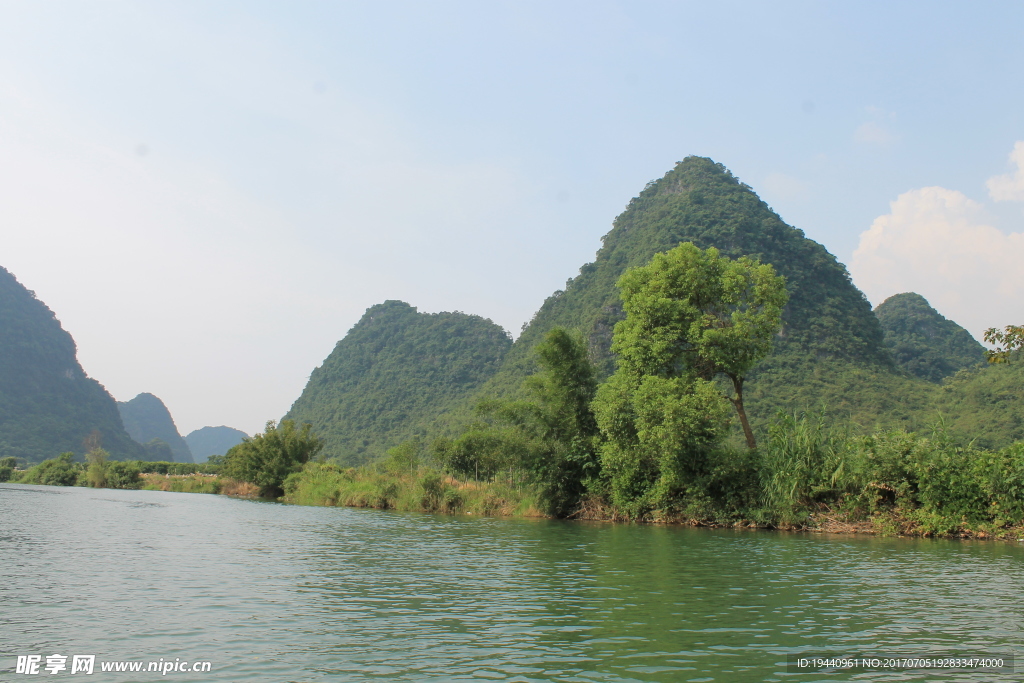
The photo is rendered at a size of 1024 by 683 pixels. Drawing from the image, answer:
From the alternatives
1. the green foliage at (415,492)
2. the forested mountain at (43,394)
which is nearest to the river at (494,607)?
the green foliage at (415,492)

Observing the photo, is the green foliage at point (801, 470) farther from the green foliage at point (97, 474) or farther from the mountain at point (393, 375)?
the mountain at point (393, 375)

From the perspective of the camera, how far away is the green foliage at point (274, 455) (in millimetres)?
49656

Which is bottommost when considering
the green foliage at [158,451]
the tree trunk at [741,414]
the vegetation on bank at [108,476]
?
the vegetation on bank at [108,476]

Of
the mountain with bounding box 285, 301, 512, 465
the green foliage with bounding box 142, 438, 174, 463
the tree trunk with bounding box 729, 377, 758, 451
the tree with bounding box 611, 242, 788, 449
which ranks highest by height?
the mountain with bounding box 285, 301, 512, 465

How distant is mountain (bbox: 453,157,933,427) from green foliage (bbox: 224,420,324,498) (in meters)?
28.2

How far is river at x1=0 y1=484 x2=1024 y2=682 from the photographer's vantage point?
278 inches

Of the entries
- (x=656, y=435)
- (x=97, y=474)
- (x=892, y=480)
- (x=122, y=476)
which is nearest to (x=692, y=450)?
(x=656, y=435)

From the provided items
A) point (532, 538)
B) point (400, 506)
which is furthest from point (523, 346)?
point (532, 538)

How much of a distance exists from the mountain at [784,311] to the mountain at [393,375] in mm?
19957

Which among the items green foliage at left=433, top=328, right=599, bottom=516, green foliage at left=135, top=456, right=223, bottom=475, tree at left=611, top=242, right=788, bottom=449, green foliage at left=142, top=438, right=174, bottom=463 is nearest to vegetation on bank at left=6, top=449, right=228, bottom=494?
green foliage at left=135, top=456, right=223, bottom=475

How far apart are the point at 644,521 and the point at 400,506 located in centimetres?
1296

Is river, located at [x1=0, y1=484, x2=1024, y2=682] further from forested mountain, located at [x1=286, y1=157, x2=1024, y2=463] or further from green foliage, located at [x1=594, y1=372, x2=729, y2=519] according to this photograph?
forested mountain, located at [x1=286, y1=157, x2=1024, y2=463]

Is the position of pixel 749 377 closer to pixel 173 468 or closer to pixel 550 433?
pixel 550 433

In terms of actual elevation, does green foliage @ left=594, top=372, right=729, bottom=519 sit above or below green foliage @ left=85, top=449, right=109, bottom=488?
above
